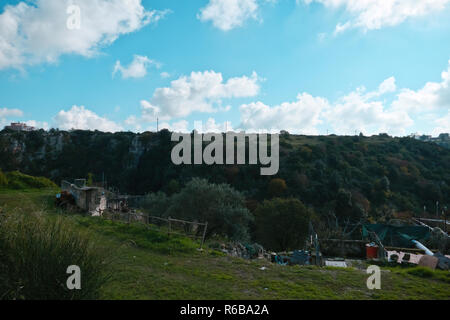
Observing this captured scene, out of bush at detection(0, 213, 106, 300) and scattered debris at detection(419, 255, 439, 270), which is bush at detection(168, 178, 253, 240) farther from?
bush at detection(0, 213, 106, 300)

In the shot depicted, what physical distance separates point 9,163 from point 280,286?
52482 mm

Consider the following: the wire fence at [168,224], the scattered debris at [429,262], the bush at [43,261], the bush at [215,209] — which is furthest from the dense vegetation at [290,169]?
the bush at [43,261]

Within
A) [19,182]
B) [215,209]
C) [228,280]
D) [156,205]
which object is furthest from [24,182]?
[228,280]

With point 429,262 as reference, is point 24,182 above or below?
above

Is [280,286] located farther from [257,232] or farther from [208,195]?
[257,232]

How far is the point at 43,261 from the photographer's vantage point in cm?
301

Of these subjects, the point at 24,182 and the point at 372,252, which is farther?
the point at 24,182

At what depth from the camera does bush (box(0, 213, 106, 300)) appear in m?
A: 2.96

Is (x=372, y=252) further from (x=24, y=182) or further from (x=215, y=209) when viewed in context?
(x=24, y=182)

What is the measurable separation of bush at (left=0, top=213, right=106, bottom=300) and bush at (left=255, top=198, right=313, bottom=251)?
1830cm

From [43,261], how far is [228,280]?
3.52 metres

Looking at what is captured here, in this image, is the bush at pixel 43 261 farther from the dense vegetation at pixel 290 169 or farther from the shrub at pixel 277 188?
the shrub at pixel 277 188

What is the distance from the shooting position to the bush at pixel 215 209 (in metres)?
16.8

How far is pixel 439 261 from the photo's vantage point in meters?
7.55
